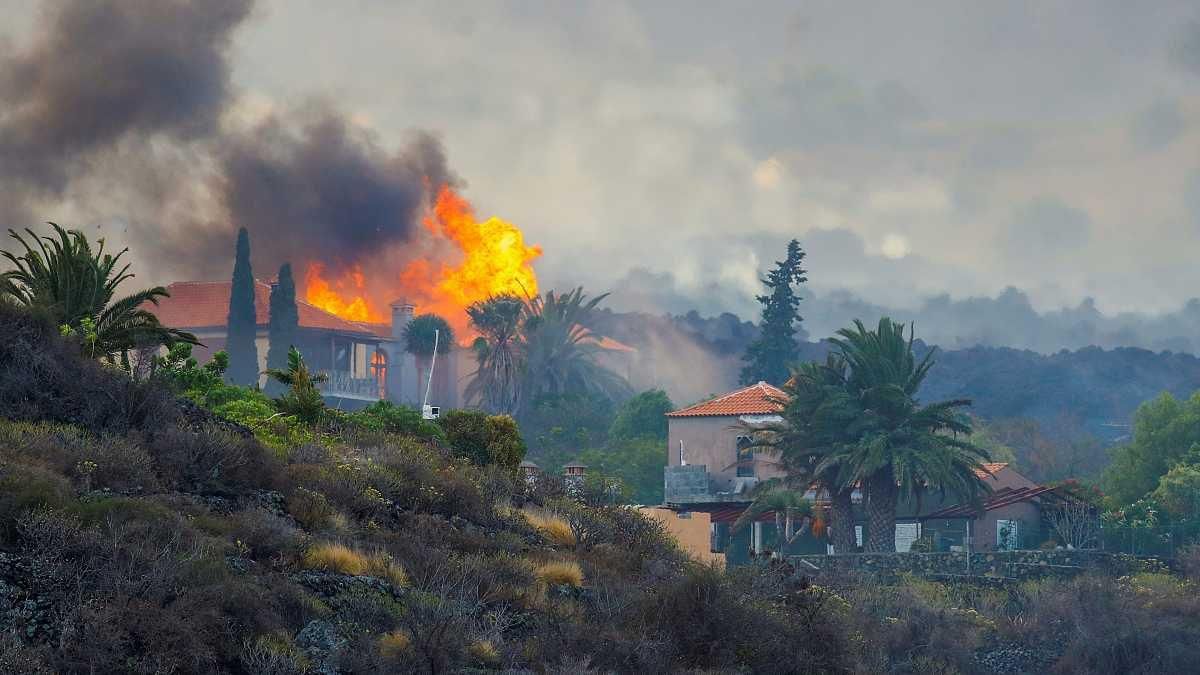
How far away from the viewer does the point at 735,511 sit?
66.6 meters

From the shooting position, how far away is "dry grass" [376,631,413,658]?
19.2 meters

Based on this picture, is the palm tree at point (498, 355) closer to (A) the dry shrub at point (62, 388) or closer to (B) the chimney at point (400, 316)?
(B) the chimney at point (400, 316)

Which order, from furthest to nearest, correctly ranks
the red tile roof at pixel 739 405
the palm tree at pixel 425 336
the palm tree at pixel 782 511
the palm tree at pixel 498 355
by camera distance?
the palm tree at pixel 498 355, the palm tree at pixel 425 336, the red tile roof at pixel 739 405, the palm tree at pixel 782 511

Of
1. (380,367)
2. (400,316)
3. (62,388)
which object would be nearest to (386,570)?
(62,388)

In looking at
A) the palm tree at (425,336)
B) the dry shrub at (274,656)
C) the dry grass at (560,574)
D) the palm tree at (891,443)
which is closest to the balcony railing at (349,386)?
the palm tree at (425,336)

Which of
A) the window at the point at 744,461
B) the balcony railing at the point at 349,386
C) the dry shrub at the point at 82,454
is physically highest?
the balcony railing at the point at 349,386

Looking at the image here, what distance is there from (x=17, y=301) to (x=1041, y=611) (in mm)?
37192

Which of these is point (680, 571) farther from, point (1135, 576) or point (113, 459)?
point (1135, 576)

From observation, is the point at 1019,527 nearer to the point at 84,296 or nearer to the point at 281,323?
the point at 281,323

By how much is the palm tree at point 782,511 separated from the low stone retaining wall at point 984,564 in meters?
5.80

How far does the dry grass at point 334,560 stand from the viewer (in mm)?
21234

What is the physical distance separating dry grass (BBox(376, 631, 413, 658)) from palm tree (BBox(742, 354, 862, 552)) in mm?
42356

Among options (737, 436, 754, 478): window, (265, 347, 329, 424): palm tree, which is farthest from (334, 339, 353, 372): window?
(265, 347, 329, 424): palm tree

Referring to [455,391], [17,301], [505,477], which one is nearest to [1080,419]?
[455,391]
